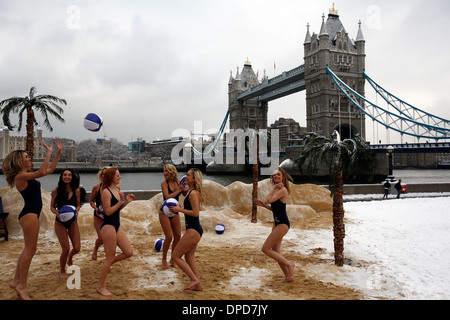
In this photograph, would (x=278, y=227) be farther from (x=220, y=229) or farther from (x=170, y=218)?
(x=220, y=229)

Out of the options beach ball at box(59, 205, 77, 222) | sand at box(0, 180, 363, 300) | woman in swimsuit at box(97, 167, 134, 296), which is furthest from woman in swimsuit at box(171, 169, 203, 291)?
beach ball at box(59, 205, 77, 222)

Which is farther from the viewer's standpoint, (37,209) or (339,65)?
(339,65)

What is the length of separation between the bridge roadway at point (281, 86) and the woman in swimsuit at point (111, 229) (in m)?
63.5

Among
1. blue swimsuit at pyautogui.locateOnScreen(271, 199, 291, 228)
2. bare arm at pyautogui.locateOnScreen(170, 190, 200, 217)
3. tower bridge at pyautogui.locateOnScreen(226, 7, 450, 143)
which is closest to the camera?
bare arm at pyautogui.locateOnScreen(170, 190, 200, 217)

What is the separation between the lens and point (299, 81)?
224 ft

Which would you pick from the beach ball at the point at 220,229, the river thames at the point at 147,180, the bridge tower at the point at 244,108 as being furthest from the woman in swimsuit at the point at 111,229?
the bridge tower at the point at 244,108

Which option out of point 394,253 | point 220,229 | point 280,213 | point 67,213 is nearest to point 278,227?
point 280,213

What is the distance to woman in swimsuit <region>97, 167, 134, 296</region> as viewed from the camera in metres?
4.09

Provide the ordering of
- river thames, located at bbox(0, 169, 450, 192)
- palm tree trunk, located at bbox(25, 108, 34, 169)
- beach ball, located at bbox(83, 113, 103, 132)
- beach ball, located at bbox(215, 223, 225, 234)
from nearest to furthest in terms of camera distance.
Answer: beach ball, located at bbox(83, 113, 103, 132)
beach ball, located at bbox(215, 223, 225, 234)
palm tree trunk, located at bbox(25, 108, 34, 169)
river thames, located at bbox(0, 169, 450, 192)

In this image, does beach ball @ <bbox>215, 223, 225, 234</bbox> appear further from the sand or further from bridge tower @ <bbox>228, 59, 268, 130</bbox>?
bridge tower @ <bbox>228, 59, 268, 130</bbox>

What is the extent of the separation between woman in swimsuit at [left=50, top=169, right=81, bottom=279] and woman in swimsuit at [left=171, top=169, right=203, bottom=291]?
1603 mm
